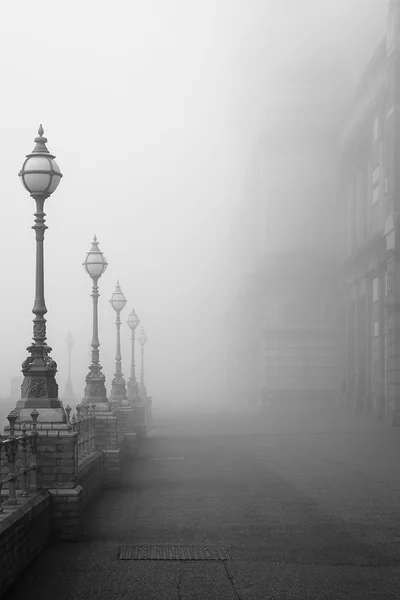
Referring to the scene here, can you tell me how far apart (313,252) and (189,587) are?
47550 mm

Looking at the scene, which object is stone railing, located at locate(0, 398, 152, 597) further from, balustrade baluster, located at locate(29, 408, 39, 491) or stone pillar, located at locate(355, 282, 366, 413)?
stone pillar, located at locate(355, 282, 366, 413)

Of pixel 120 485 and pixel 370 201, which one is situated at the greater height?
pixel 370 201

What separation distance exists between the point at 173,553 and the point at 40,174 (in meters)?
5.32

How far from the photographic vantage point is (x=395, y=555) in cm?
991

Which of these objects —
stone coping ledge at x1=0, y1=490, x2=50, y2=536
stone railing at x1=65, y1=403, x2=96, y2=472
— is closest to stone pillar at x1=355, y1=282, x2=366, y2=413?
stone railing at x1=65, y1=403, x2=96, y2=472

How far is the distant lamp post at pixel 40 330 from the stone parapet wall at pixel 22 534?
4.65 feet

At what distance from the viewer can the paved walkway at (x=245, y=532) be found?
8.58 meters

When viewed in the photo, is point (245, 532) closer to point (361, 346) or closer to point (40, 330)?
point (40, 330)

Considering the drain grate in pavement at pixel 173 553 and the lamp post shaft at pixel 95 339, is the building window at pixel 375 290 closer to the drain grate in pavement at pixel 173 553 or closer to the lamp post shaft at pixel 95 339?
the lamp post shaft at pixel 95 339

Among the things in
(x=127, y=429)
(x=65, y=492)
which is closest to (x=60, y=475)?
(x=65, y=492)

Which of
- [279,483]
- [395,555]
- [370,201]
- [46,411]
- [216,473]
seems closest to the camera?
[395,555]

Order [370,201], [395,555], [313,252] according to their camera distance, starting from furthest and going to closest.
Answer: [313,252] < [370,201] < [395,555]

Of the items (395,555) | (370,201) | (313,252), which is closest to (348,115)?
(370,201)

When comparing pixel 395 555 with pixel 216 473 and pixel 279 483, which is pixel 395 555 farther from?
pixel 216 473
